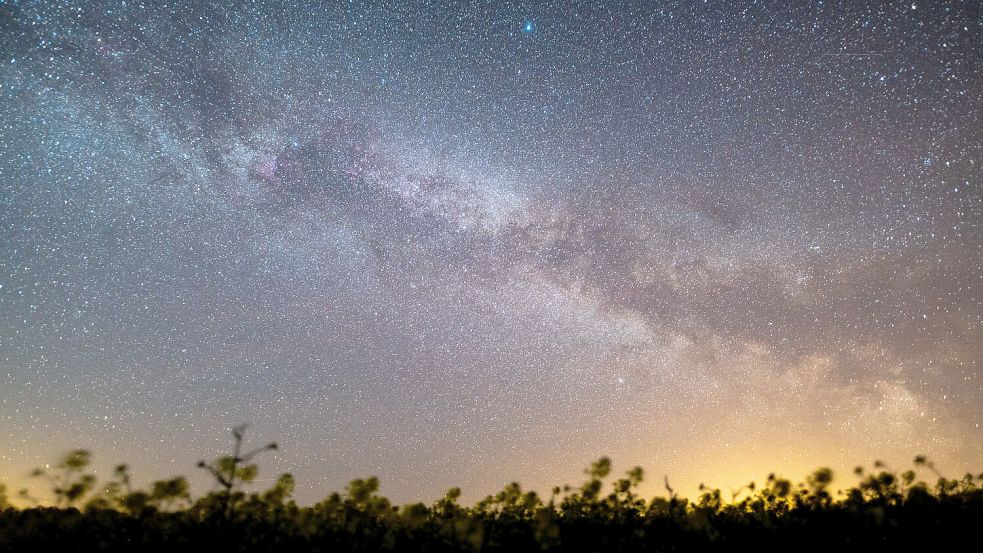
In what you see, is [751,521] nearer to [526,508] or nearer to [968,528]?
[968,528]

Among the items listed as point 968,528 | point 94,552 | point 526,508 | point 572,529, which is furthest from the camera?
point 526,508

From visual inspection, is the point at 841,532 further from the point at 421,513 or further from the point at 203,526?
the point at 203,526

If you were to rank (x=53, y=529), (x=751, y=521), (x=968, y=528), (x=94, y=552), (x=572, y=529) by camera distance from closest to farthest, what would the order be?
1. (x=94, y=552)
2. (x=968, y=528)
3. (x=53, y=529)
4. (x=572, y=529)
5. (x=751, y=521)

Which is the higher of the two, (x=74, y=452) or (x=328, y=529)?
(x=74, y=452)

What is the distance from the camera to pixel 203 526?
946cm

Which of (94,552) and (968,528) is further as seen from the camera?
(968,528)

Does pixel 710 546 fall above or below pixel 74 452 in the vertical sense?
below

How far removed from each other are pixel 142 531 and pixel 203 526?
986mm

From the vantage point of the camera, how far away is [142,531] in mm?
9156

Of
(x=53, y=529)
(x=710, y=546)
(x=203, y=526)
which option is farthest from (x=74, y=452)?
(x=710, y=546)

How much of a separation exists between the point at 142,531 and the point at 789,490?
45.5ft

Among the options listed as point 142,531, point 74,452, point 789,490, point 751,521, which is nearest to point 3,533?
point 74,452

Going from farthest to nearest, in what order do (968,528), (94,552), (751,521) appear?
(751,521) < (968,528) < (94,552)

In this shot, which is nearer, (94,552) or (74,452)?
(94,552)
